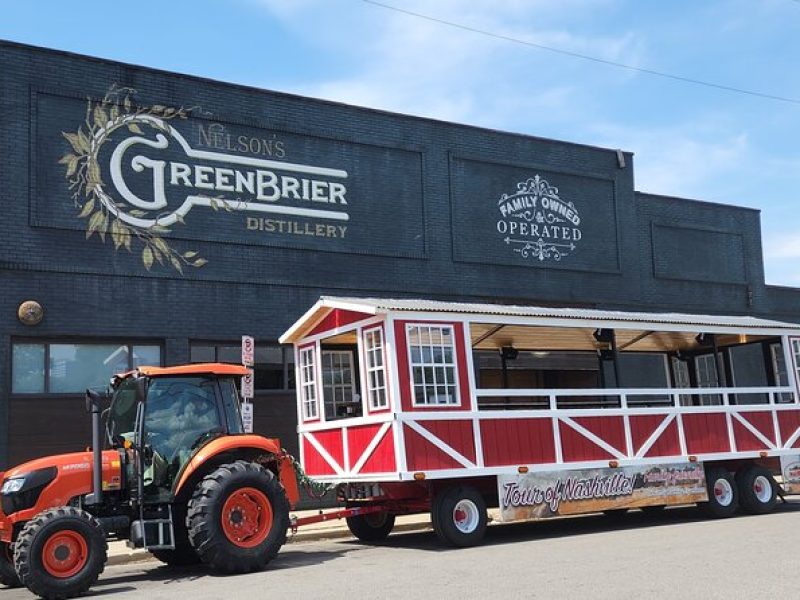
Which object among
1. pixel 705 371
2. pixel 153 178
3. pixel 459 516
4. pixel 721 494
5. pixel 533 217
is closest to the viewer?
pixel 459 516

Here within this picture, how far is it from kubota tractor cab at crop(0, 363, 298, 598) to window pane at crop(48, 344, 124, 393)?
214 inches

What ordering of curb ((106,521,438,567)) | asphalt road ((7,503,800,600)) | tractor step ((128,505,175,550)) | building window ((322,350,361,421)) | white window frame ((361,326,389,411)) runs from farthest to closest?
building window ((322,350,361,421)), white window frame ((361,326,389,411)), curb ((106,521,438,567)), tractor step ((128,505,175,550)), asphalt road ((7,503,800,600))

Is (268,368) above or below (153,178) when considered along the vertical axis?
below

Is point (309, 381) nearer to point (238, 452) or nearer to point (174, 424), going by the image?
point (238, 452)

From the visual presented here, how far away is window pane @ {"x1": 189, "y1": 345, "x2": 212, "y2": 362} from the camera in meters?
17.2

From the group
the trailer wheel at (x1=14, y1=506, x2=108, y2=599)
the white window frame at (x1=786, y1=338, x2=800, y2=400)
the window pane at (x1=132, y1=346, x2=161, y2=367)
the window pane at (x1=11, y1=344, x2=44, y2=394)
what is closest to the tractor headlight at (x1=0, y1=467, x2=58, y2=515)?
the trailer wheel at (x1=14, y1=506, x2=108, y2=599)

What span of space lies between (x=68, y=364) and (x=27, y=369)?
671mm

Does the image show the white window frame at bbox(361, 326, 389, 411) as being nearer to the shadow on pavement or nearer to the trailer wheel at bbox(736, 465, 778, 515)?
the shadow on pavement

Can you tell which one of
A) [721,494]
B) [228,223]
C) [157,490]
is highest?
[228,223]

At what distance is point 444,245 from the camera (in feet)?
67.1

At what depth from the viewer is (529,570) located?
934 centimetres

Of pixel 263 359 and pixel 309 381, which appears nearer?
pixel 309 381

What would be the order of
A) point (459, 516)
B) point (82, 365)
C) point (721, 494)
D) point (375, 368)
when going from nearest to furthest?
point (459, 516) → point (375, 368) → point (721, 494) → point (82, 365)

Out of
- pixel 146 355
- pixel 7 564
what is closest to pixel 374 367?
pixel 7 564
